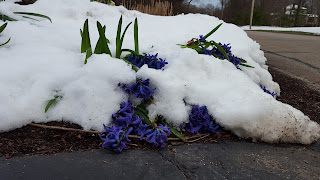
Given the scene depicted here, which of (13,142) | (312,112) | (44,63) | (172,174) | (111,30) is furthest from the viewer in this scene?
(111,30)

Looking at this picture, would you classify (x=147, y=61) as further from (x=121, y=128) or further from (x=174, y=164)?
(x=174, y=164)

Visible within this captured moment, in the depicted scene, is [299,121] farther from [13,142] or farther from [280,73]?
[280,73]

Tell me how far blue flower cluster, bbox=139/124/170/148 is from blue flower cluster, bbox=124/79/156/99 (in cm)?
17

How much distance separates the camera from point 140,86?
4.41 feet

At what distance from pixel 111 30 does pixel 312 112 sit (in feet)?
4.73

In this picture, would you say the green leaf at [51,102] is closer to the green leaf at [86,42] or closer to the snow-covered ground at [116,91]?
the snow-covered ground at [116,91]

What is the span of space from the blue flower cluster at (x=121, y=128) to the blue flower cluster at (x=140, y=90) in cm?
5

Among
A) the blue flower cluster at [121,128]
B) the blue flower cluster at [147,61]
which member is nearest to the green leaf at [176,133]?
the blue flower cluster at [121,128]

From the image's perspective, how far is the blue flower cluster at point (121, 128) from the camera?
3.70 feet

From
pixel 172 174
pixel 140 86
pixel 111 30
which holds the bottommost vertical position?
pixel 172 174

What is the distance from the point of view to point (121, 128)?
4.06 feet


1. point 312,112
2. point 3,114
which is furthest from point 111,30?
point 312,112

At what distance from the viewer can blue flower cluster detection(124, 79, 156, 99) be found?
1328 mm

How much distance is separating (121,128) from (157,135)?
0.15m
